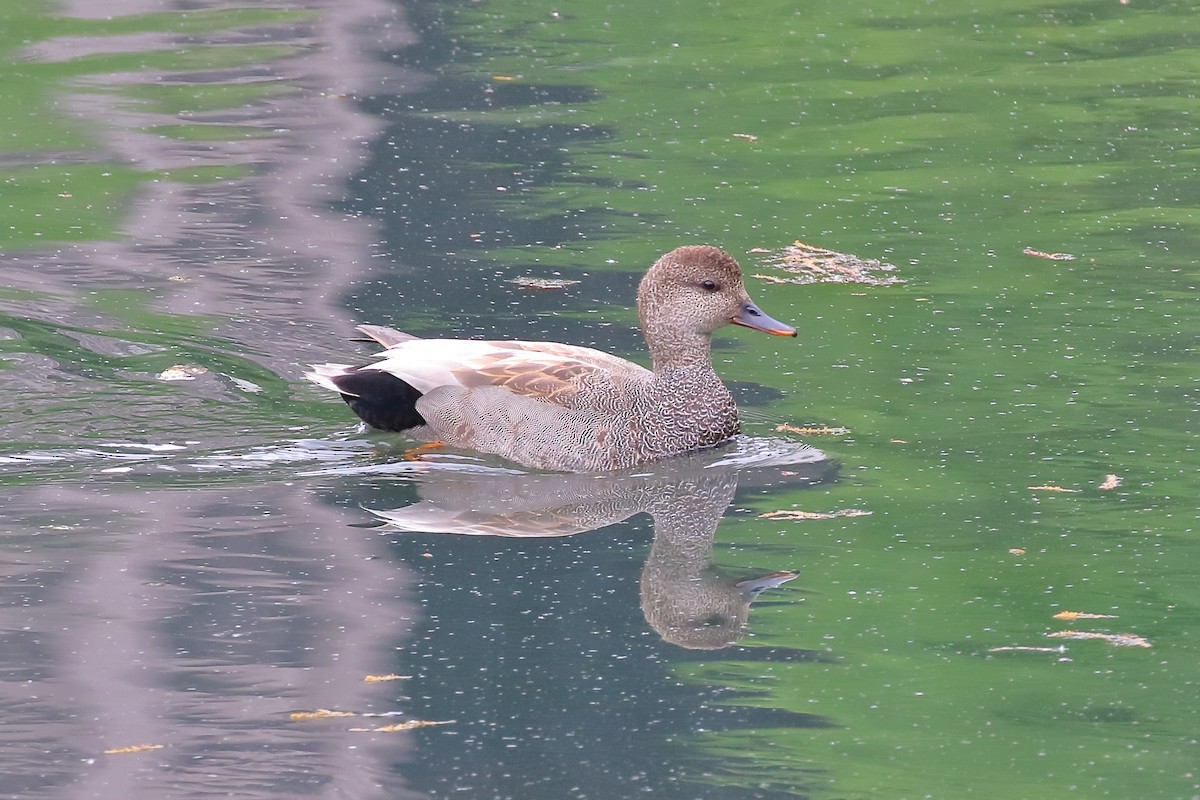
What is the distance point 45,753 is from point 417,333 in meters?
4.44

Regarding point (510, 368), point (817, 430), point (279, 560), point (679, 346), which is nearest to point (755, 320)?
point (679, 346)

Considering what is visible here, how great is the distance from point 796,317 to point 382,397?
2.48m

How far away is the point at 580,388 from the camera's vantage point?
328 inches

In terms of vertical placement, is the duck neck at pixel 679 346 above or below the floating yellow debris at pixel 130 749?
above

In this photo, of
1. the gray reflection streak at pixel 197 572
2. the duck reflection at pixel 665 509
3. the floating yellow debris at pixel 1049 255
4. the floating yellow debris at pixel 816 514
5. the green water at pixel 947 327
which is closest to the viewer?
the gray reflection streak at pixel 197 572

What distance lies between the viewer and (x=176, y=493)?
784 cm

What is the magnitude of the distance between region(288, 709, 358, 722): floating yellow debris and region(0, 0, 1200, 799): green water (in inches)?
10.9

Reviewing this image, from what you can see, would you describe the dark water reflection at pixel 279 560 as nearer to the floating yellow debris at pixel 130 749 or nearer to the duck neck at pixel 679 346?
the floating yellow debris at pixel 130 749

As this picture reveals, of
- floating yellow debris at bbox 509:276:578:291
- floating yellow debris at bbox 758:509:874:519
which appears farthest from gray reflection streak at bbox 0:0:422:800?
floating yellow debris at bbox 758:509:874:519

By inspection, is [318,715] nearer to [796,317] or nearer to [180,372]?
[180,372]

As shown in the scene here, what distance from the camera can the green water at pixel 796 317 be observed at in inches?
236

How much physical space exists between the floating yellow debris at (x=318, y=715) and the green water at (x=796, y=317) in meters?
0.28

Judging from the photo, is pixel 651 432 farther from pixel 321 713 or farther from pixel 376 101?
pixel 376 101

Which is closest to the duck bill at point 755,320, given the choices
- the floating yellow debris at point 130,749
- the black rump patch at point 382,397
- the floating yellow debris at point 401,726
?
the black rump patch at point 382,397
